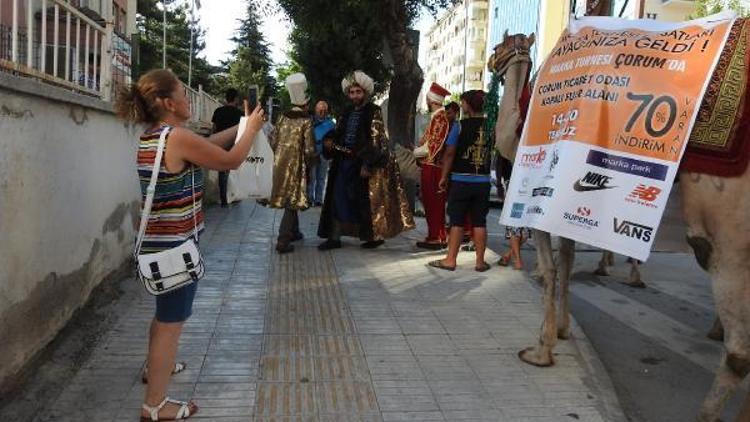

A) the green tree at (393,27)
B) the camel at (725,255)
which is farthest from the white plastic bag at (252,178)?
the green tree at (393,27)

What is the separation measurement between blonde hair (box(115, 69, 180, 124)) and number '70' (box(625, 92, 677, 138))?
2.25 meters

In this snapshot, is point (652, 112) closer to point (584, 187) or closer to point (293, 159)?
point (584, 187)

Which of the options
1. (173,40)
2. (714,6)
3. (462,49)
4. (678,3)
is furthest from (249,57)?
(714,6)

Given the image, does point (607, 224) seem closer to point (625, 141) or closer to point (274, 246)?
point (625, 141)

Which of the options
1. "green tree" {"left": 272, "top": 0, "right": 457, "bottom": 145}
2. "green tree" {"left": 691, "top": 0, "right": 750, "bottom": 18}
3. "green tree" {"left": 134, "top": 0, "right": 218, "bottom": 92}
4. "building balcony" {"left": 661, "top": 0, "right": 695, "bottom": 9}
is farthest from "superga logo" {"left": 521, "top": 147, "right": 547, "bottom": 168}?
"green tree" {"left": 134, "top": 0, "right": 218, "bottom": 92}

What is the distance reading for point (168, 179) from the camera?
2.92 metres

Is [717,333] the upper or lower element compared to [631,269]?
lower

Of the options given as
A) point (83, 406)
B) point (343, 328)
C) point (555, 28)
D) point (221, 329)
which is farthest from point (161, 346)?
point (555, 28)

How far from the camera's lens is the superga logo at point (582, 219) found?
3304 mm

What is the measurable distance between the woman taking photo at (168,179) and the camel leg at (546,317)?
198 centimetres

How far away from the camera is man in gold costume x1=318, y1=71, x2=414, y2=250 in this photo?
7066 mm

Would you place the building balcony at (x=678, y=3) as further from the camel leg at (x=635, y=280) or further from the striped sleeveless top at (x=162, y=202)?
the striped sleeveless top at (x=162, y=202)

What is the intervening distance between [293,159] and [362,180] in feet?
2.69

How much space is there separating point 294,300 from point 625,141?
2980 mm
